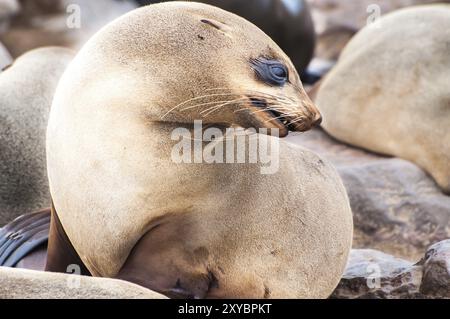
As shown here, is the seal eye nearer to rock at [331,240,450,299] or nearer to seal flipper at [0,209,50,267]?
rock at [331,240,450,299]

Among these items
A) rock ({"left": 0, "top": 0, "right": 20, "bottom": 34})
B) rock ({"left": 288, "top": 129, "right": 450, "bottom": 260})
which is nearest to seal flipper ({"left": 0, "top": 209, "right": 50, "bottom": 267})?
rock ({"left": 288, "top": 129, "right": 450, "bottom": 260})

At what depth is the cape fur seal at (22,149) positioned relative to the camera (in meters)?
5.17

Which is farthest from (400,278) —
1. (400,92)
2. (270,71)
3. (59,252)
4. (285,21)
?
(285,21)

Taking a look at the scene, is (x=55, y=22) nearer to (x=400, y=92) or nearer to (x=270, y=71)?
(x=400, y=92)

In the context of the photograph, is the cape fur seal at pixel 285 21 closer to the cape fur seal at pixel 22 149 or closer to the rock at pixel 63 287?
the cape fur seal at pixel 22 149

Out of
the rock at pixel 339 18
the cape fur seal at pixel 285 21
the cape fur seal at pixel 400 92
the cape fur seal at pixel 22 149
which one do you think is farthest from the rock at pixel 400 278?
the rock at pixel 339 18

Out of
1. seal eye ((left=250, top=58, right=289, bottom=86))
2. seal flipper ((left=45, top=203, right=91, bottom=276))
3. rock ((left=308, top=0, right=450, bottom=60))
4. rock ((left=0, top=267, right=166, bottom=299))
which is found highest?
seal eye ((left=250, top=58, right=289, bottom=86))

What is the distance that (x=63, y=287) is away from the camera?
310cm

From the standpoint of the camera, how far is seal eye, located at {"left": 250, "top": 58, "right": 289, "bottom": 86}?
131 inches

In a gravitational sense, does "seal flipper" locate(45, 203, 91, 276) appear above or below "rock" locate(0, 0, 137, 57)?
above

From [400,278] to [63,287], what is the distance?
166 cm

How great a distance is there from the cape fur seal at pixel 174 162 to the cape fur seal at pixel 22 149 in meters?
1.68

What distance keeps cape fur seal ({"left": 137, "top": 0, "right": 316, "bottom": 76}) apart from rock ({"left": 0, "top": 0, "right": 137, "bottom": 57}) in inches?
15.2
